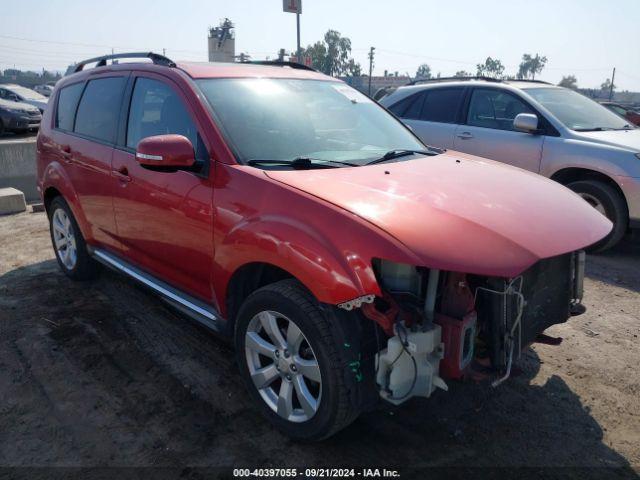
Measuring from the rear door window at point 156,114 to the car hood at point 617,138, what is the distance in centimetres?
452

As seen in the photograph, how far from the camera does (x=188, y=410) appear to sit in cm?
291

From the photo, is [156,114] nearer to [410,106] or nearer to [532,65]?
[410,106]

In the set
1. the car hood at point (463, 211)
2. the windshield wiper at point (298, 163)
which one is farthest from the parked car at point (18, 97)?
the car hood at point (463, 211)

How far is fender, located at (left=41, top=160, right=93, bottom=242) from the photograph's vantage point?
4.36 m

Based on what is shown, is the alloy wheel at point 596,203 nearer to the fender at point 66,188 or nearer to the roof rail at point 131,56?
the roof rail at point 131,56

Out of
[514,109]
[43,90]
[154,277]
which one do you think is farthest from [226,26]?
[154,277]

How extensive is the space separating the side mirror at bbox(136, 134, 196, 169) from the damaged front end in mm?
1243

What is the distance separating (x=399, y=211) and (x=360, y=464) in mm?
1231

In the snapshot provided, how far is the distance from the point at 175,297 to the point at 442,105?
Answer: 5023 mm

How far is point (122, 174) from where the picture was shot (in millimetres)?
3625

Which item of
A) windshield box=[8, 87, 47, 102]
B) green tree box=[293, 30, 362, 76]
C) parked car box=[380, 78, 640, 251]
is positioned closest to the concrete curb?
parked car box=[380, 78, 640, 251]

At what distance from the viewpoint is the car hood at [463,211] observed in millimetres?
2125

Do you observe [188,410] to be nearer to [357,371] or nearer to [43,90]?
[357,371]

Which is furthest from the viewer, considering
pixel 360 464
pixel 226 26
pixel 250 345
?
pixel 226 26
